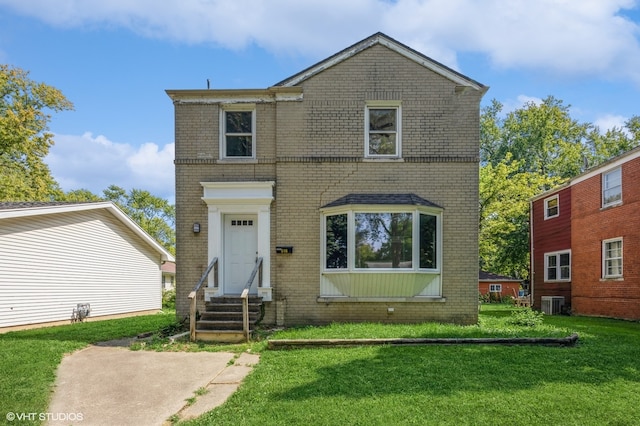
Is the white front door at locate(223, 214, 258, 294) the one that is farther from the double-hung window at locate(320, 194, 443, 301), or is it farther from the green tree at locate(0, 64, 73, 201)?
the green tree at locate(0, 64, 73, 201)

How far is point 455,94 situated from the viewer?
10.9m

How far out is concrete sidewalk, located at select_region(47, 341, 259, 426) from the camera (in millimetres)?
5156

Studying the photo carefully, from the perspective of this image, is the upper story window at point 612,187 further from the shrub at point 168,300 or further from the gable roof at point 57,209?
the shrub at point 168,300

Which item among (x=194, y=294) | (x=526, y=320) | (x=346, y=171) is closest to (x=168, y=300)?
(x=194, y=294)

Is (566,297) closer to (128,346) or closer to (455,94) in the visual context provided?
(455,94)

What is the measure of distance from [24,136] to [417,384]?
25066 mm

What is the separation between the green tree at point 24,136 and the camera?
2261 centimetres

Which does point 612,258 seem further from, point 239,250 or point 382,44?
point 239,250

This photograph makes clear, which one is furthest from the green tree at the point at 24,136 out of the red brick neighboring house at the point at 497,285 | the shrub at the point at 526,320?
the red brick neighboring house at the point at 497,285

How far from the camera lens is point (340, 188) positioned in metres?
10.9

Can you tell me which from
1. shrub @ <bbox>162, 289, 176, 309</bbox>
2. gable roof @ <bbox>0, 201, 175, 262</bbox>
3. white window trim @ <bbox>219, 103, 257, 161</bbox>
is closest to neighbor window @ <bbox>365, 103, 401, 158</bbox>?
white window trim @ <bbox>219, 103, 257, 161</bbox>

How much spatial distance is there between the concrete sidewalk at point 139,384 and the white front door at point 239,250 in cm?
314

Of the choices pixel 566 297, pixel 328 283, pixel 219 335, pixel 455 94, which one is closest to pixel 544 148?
pixel 566 297

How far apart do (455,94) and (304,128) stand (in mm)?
3873
